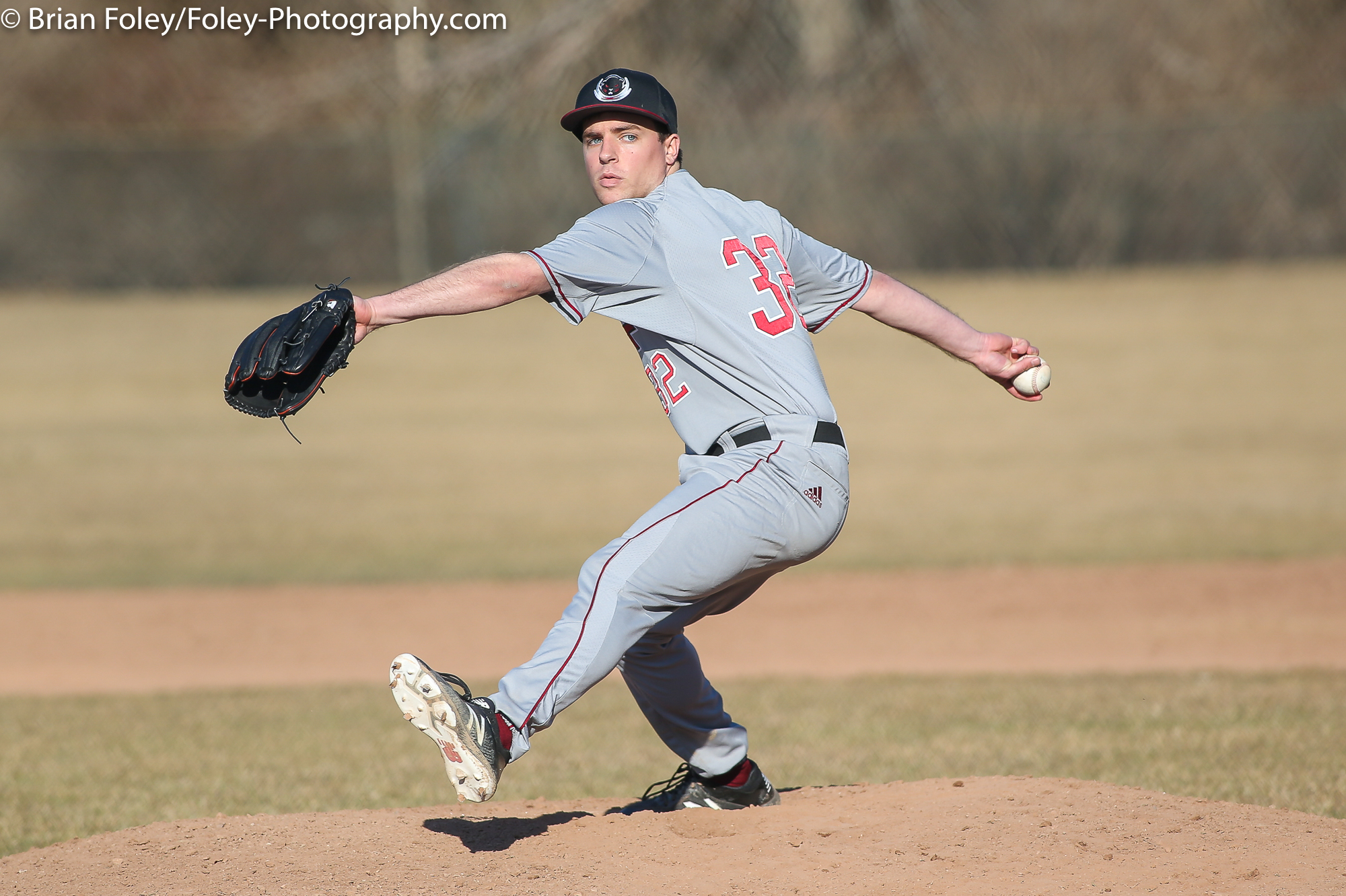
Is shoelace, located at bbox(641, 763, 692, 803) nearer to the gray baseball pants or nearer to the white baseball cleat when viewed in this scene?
the gray baseball pants

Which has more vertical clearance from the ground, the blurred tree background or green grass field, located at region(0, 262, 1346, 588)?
the blurred tree background

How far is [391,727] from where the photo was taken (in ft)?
21.1

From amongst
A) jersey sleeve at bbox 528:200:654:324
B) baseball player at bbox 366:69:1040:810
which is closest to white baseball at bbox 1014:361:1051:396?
baseball player at bbox 366:69:1040:810

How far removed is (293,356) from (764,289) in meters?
1.17

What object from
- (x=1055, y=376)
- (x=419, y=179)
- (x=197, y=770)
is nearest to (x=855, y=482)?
(x=1055, y=376)

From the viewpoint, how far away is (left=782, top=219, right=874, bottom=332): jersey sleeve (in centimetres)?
387

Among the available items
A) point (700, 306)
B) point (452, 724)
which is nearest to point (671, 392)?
point (700, 306)

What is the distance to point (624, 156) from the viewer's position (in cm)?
364

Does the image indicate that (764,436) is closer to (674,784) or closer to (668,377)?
(668,377)

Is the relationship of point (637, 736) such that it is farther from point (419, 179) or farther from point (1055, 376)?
point (419, 179)

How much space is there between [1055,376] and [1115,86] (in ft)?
27.6

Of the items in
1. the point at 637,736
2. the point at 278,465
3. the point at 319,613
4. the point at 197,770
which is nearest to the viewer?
the point at 197,770

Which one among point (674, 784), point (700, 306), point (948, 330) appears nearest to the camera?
point (700, 306)

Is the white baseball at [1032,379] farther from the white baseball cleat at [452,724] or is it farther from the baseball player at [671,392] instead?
the white baseball cleat at [452,724]
